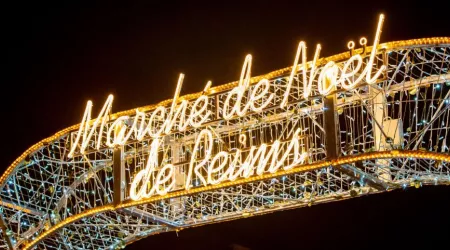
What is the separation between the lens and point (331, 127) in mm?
11711

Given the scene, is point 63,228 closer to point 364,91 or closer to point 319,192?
point 319,192

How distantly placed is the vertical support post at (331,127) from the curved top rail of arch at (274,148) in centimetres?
1

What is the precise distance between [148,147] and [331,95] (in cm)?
427

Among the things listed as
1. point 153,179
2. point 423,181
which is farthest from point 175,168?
point 423,181

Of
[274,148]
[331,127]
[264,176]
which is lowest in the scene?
[264,176]

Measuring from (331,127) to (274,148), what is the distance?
0.99 m

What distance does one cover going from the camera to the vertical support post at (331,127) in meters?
11.6

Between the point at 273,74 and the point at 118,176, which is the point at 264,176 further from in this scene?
the point at 118,176

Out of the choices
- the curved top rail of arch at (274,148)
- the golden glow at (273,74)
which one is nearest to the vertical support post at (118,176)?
the curved top rail of arch at (274,148)

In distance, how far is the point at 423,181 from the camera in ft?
39.7

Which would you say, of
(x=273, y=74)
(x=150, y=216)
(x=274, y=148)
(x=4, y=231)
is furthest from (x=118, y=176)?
(x=273, y=74)

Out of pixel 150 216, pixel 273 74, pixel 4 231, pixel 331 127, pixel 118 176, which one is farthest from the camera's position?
pixel 4 231

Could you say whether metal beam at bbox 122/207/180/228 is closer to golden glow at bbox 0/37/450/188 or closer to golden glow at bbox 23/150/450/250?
golden glow at bbox 23/150/450/250

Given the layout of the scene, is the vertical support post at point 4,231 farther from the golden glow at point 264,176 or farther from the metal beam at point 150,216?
the metal beam at point 150,216
